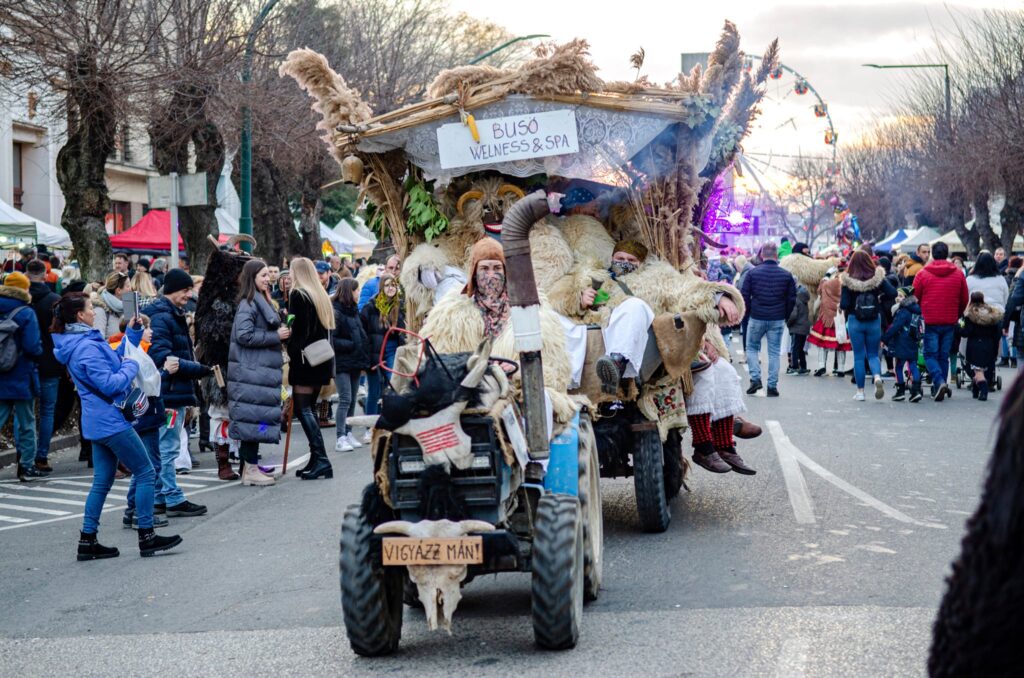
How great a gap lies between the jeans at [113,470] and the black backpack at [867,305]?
11375mm

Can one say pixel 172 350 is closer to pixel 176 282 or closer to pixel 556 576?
pixel 176 282

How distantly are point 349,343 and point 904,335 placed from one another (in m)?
8.20

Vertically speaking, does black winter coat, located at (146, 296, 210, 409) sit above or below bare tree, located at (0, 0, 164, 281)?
below

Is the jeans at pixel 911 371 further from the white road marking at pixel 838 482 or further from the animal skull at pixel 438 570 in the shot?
the animal skull at pixel 438 570

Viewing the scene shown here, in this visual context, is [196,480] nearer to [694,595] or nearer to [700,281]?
[700,281]

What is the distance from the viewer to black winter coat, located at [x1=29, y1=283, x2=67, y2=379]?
41.8 ft

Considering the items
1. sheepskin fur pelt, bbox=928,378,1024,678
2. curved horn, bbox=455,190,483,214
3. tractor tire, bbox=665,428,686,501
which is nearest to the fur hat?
curved horn, bbox=455,190,483,214

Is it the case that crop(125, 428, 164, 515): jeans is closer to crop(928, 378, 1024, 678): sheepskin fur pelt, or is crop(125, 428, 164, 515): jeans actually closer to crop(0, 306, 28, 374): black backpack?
crop(0, 306, 28, 374): black backpack

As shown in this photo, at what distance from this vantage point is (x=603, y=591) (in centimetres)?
682

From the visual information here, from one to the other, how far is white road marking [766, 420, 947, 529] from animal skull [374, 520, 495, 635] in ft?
13.4

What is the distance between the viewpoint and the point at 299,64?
29.3 feet

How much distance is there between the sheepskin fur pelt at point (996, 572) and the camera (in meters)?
1.99

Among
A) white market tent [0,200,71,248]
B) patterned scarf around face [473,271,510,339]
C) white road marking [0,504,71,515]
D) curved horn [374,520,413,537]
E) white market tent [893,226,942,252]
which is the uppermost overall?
white market tent [893,226,942,252]

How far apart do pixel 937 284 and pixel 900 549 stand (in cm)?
1019
